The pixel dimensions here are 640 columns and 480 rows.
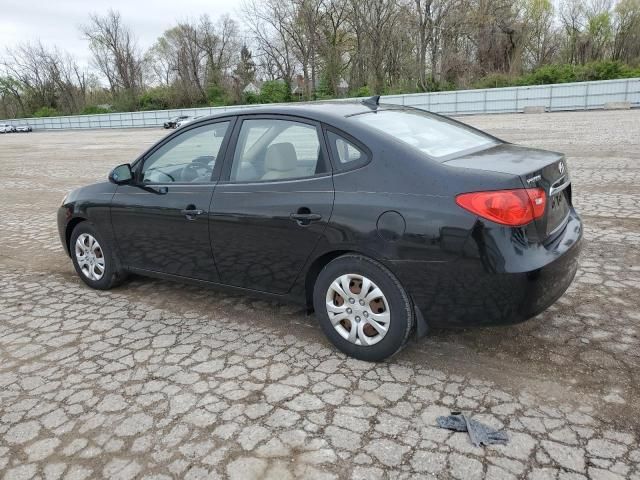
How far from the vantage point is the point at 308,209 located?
11.3 ft

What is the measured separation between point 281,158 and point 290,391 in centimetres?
155

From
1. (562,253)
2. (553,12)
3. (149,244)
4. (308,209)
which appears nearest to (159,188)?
(149,244)

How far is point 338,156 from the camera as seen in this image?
343 cm

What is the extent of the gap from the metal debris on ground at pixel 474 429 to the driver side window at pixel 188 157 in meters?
2.37

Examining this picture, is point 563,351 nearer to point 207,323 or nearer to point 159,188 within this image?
point 207,323

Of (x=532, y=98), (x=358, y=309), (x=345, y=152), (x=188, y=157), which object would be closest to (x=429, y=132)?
(x=345, y=152)

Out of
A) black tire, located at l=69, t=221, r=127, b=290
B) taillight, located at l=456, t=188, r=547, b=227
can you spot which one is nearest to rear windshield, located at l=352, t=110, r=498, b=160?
taillight, located at l=456, t=188, r=547, b=227

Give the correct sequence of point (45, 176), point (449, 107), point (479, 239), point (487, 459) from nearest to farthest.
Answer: point (487, 459)
point (479, 239)
point (45, 176)
point (449, 107)

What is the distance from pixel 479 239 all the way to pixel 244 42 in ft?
219

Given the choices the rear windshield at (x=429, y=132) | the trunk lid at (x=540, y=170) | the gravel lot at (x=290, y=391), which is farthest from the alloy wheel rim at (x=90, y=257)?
the trunk lid at (x=540, y=170)

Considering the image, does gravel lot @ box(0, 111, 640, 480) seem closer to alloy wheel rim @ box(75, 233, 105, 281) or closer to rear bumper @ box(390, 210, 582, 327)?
alloy wheel rim @ box(75, 233, 105, 281)

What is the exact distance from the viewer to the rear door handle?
157 inches

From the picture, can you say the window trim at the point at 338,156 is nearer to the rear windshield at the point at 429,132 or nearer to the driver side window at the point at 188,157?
the rear windshield at the point at 429,132

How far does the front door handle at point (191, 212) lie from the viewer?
3996 mm
